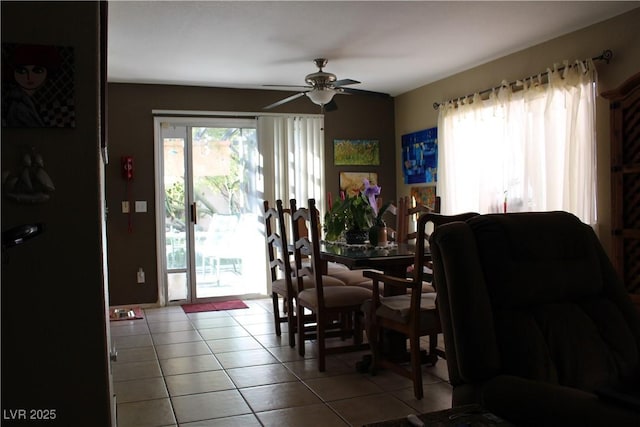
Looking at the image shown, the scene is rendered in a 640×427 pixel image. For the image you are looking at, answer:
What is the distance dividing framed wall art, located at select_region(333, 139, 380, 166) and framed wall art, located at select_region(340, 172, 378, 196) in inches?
4.9

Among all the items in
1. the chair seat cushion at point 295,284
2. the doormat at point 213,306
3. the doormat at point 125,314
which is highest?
the chair seat cushion at point 295,284

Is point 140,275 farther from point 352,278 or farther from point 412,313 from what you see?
point 412,313

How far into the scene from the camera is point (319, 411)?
2865 millimetres

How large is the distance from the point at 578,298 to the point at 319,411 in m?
1.58

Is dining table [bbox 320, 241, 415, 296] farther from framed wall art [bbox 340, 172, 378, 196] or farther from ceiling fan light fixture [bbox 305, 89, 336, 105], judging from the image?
framed wall art [bbox 340, 172, 378, 196]

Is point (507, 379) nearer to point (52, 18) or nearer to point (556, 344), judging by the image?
point (556, 344)

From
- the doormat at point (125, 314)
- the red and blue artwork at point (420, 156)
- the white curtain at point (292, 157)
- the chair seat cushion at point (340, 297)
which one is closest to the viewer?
the chair seat cushion at point (340, 297)

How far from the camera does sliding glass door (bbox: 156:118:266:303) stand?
19.7 ft

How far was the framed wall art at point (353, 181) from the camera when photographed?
6.59 metres

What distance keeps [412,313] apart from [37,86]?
2149mm

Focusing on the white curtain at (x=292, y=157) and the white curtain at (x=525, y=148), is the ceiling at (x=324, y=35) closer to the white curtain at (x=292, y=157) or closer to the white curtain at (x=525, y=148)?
the white curtain at (x=525, y=148)

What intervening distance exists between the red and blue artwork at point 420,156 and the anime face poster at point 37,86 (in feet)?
15.3

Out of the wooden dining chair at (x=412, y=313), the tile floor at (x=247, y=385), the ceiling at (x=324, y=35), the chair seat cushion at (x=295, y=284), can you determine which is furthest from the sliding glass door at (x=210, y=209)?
the wooden dining chair at (x=412, y=313)

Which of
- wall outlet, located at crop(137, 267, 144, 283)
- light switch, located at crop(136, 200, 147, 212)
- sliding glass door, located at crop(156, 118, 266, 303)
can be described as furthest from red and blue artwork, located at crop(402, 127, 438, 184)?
wall outlet, located at crop(137, 267, 144, 283)
